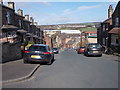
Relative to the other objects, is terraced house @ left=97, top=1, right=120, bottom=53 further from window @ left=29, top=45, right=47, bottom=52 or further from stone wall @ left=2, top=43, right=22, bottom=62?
window @ left=29, top=45, right=47, bottom=52

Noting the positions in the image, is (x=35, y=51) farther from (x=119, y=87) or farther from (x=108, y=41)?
(x=108, y=41)

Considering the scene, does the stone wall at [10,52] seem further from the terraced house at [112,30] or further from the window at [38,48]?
the terraced house at [112,30]

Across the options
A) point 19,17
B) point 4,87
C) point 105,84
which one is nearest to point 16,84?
point 4,87

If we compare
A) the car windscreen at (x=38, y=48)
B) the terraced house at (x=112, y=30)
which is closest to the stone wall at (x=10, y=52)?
the car windscreen at (x=38, y=48)

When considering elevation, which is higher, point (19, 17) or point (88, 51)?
point (19, 17)

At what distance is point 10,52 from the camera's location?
16.6 meters

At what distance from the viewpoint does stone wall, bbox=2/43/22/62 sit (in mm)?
14943

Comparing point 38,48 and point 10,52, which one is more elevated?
point 38,48

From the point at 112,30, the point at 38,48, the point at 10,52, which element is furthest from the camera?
the point at 112,30

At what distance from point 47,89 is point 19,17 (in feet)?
100

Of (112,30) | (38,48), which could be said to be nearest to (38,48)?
(38,48)

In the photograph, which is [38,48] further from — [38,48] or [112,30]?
[112,30]

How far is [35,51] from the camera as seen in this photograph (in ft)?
48.0

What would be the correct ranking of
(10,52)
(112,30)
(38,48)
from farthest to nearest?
(112,30)
(10,52)
(38,48)
